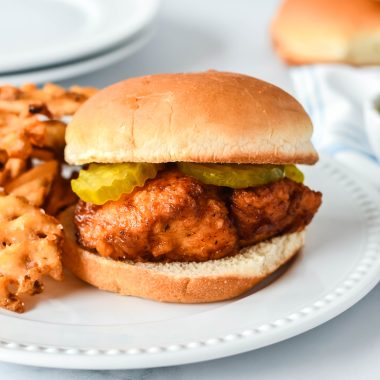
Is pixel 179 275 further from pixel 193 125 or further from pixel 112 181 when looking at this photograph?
pixel 193 125

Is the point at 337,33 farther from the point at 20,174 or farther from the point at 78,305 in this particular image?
the point at 78,305

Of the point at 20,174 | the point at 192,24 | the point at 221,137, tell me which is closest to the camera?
the point at 221,137

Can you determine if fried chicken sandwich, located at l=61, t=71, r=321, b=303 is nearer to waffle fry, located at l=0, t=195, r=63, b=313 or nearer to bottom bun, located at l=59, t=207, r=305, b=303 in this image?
bottom bun, located at l=59, t=207, r=305, b=303

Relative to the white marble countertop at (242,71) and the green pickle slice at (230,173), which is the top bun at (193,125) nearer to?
the green pickle slice at (230,173)

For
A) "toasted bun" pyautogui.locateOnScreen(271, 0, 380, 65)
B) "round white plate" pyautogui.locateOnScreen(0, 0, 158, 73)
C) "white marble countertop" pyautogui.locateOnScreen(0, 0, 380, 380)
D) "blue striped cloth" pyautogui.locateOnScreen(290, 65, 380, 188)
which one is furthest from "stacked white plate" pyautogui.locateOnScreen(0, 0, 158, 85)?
"blue striped cloth" pyautogui.locateOnScreen(290, 65, 380, 188)

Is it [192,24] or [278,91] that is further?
[192,24]

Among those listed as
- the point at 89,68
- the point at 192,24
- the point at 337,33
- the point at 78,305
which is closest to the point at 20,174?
the point at 78,305
